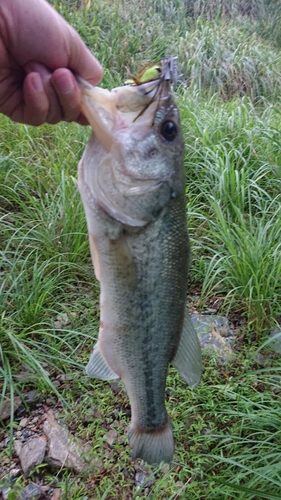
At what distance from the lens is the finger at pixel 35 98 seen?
4.91 ft

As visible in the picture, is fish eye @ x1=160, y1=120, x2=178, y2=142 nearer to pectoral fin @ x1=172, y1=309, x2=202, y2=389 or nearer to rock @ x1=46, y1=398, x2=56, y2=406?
pectoral fin @ x1=172, y1=309, x2=202, y2=389

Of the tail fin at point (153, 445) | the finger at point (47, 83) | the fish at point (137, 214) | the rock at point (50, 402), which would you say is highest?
the finger at point (47, 83)

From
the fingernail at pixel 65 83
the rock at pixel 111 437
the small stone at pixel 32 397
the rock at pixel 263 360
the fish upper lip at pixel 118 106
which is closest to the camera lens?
the fish upper lip at pixel 118 106

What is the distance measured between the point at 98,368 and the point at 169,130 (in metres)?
0.85

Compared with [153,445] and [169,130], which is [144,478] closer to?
[153,445]

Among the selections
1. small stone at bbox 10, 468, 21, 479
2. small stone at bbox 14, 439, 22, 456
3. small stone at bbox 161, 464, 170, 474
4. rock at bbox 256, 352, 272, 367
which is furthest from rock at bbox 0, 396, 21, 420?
rock at bbox 256, 352, 272, 367

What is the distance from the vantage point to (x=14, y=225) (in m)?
3.34

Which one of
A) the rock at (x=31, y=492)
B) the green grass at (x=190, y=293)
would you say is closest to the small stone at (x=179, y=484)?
the green grass at (x=190, y=293)

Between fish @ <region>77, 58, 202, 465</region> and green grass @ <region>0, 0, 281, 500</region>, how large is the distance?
94 centimetres

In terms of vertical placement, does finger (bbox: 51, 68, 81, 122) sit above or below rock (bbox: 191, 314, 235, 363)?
above

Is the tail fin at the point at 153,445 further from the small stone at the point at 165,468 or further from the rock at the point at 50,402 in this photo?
the rock at the point at 50,402

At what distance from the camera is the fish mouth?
125cm

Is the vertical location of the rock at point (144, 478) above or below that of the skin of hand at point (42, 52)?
below

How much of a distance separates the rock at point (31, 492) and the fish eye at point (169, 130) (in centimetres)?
185
